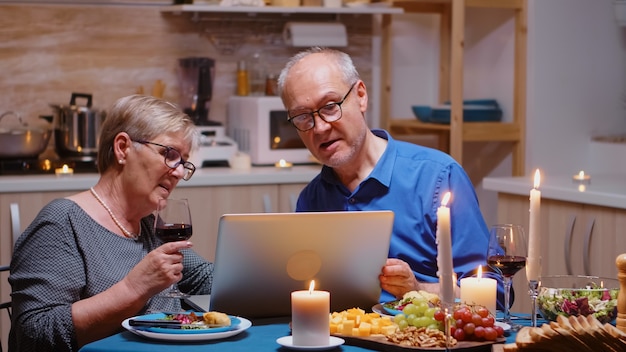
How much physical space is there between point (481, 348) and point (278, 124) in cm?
273

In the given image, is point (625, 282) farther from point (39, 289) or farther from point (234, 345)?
point (39, 289)

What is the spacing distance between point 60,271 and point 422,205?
91cm

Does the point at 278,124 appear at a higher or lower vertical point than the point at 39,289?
higher

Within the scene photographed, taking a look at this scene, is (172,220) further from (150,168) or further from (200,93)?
(200,93)

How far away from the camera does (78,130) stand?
13.6ft

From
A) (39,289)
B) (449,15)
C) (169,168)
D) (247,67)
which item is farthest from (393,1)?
(39,289)

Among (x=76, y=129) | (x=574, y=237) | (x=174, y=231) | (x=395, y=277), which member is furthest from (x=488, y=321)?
(x=76, y=129)

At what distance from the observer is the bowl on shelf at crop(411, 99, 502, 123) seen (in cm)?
445

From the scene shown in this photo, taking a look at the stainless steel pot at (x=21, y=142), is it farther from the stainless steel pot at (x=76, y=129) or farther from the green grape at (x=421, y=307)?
the green grape at (x=421, y=307)

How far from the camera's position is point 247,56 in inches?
185

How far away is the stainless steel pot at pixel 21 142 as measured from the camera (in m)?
4.05

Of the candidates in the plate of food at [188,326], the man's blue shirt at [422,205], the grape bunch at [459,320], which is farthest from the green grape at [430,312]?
the man's blue shirt at [422,205]

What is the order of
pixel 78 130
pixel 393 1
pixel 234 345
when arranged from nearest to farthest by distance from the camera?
pixel 234 345 < pixel 78 130 < pixel 393 1

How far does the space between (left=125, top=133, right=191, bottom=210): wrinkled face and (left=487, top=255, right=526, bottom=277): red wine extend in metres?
0.86
